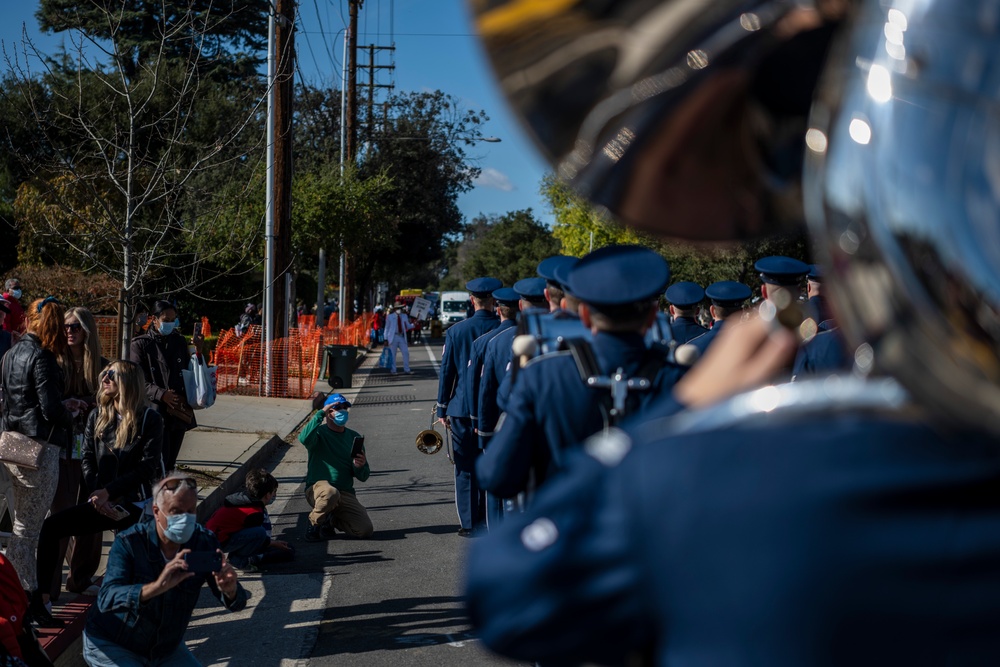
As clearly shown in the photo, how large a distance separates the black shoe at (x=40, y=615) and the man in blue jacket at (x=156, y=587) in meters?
1.32

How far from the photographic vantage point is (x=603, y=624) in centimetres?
107

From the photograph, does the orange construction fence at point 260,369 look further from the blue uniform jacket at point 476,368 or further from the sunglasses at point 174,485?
the sunglasses at point 174,485

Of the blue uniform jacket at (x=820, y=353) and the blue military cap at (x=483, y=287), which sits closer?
the blue uniform jacket at (x=820, y=353)

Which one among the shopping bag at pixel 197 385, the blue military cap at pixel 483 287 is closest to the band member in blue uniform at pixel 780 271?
the blue military cap at pixel 483 287

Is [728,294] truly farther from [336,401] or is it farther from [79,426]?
[79,426]

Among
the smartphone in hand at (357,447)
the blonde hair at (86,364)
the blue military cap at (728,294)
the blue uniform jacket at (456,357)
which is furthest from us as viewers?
the smartphone in hand at (357,447)

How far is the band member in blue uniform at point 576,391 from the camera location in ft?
11.5

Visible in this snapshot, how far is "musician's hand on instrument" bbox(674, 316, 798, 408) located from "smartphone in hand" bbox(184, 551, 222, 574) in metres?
4.08

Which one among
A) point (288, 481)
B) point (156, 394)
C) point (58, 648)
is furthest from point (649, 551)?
point (288, 481)

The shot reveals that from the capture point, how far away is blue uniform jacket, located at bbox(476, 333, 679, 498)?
3.60 m

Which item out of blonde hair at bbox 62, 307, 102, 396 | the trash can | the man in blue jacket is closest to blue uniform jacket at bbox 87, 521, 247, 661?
the man in blue jacket

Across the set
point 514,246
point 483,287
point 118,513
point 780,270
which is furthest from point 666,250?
point 514,246

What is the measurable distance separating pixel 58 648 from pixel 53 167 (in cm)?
567

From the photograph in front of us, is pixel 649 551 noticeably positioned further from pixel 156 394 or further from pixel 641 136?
pixel 156 394
